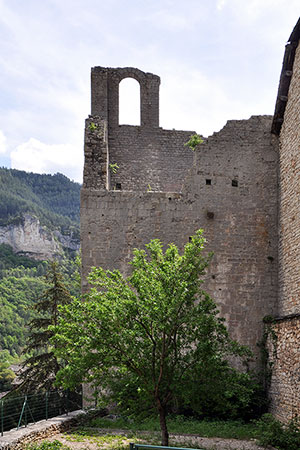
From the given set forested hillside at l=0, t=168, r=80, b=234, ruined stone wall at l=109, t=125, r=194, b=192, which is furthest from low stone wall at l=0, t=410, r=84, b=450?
forested hillside at l=0, t=168, r=80, b=234

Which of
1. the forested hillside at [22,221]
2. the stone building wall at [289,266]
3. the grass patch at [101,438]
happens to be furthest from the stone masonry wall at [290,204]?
the forested hillside at [22,221]

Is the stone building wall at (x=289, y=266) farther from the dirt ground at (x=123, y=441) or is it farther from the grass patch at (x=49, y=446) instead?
the grass patch at (x=49, y=446)

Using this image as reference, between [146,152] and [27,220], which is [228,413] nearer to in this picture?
[146,152]

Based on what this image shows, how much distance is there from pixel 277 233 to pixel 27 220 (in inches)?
4755

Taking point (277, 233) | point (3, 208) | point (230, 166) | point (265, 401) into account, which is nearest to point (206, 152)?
point (230, 166)

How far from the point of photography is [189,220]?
1558cm

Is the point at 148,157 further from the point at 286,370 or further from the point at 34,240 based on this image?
the point at 34,240

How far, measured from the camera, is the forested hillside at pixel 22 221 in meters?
72.7

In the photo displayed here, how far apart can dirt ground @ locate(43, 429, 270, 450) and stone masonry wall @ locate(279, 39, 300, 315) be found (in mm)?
4116

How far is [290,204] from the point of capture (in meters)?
14.5

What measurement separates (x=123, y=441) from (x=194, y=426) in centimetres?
242

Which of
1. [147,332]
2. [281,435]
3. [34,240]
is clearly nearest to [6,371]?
[281,435]

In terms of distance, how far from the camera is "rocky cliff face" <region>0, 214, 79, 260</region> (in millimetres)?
122812

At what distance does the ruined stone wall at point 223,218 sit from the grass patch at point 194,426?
2852mm
